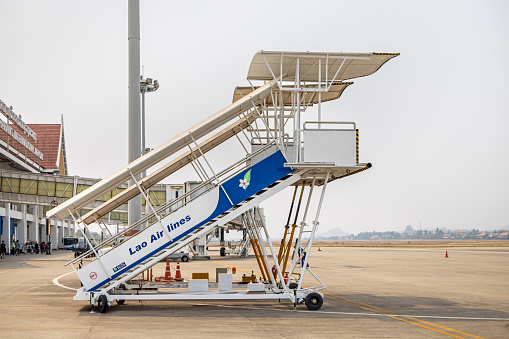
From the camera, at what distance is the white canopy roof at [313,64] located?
1656cm

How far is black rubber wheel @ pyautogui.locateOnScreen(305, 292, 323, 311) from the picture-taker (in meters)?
16.3

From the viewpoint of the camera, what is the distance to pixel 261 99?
17438 millimetres

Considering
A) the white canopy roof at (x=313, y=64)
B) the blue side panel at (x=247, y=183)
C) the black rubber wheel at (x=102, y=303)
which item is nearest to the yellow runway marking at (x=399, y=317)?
the blue side panel at (x=247, y=183)

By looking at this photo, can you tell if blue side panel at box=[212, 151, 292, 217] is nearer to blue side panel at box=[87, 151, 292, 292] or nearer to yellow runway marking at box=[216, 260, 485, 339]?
blue side panel at box=[87, 151, 292, 292]

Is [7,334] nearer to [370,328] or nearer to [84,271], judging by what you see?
[84,271]

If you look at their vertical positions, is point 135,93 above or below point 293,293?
above

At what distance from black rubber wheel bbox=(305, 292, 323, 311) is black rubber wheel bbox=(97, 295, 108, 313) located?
5.42 m

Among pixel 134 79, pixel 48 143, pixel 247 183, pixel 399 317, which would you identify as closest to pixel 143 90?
pixel 134 79

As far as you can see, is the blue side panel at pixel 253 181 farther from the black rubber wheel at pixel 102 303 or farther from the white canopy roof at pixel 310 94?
the black rubber wheel at pixel 102 303

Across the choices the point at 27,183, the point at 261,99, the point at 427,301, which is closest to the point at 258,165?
the point at 261,99

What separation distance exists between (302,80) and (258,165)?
3.51m

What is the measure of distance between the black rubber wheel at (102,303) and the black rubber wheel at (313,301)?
17.8 ft

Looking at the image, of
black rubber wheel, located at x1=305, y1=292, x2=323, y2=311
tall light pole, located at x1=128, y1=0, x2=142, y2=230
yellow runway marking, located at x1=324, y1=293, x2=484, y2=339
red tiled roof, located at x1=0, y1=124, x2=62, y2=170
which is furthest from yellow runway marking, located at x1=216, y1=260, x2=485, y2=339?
red tiled roof, located at x1=0, y1=124, x2=62, y2=170

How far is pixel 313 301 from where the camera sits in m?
16.4
